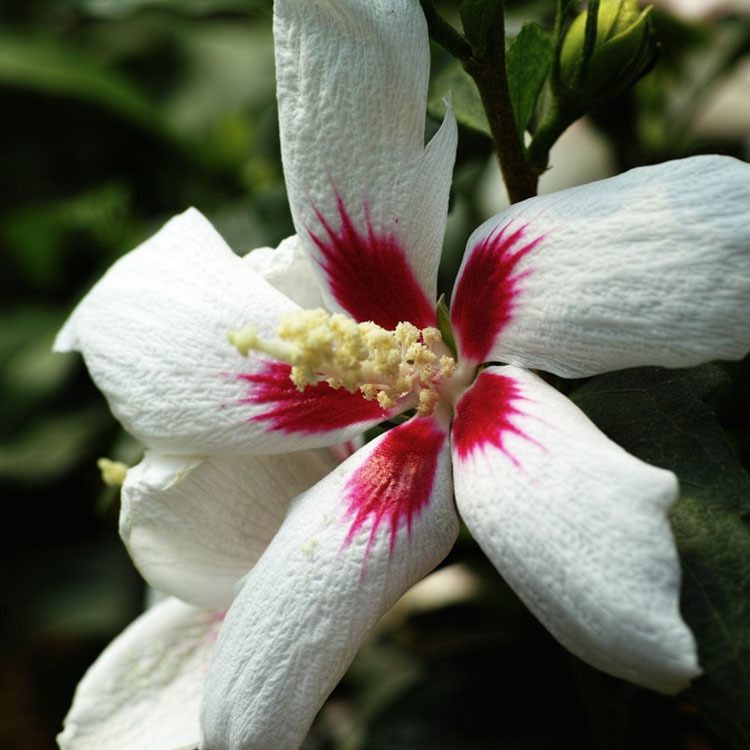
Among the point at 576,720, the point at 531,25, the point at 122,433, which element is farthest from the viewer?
the point at 122,433

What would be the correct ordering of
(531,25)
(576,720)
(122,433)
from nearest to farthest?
(531,25) → (576,720) → (122,433)

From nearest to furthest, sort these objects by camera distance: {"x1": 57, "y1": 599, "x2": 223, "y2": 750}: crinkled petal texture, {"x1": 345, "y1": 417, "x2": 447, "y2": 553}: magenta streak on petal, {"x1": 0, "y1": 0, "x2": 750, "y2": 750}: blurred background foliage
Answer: {"x1": 345, "y1": 417, "x2": 447, "y2": 553}: magenta streak on petal < {"x1": 57, "y1": 599, "x2": 223, "y2": 750}: crinkled petal texture < {"x1": 0, "y1": 0, "x2": 750, "y2": 750}: blurred background foliage

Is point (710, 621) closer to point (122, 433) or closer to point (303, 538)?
point (303, 538)

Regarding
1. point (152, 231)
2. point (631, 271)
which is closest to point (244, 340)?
point (631, 271)

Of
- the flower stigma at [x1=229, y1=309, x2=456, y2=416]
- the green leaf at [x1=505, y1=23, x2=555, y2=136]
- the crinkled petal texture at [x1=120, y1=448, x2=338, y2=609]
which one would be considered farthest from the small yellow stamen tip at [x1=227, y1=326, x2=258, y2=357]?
the green leaf at [x1=505, y1=23, x2=555, y2=136]

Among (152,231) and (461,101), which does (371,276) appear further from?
(152,231)

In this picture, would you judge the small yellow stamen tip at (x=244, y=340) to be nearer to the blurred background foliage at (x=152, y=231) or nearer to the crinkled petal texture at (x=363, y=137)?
the crinkled petal texture at (x=363, y=137)

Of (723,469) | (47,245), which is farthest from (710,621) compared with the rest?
(47,245)

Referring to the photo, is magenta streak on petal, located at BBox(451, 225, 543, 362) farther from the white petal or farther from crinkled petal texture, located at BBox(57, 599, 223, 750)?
crinkled petal texture, located at BBox(57, 599, 223, 750)
